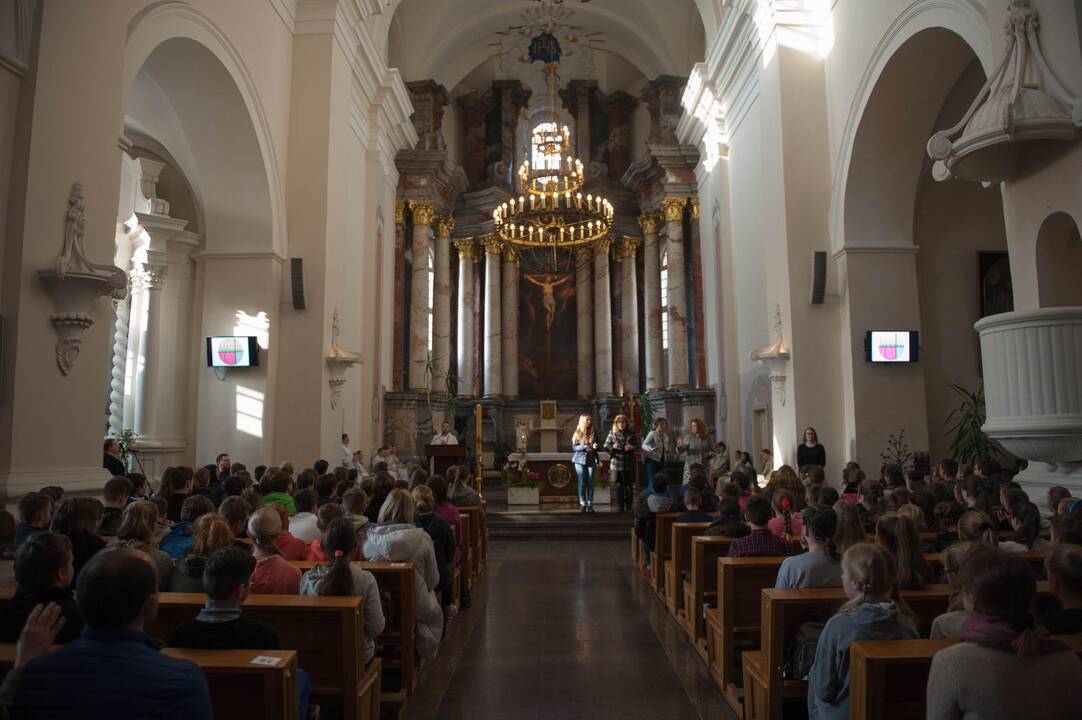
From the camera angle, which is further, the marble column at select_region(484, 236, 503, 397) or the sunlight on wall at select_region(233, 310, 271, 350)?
the marble column at select_region(484, 236, 503, 397)

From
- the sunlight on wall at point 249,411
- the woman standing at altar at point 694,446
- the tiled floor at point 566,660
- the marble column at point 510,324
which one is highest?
the marble column at point 510,324

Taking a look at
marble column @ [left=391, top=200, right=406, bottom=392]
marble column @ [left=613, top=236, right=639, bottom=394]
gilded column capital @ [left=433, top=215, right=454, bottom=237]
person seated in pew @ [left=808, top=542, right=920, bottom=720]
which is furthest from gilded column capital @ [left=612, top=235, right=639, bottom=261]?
person seated in pew @ [left=808, top=542, right=920, bottom=720]

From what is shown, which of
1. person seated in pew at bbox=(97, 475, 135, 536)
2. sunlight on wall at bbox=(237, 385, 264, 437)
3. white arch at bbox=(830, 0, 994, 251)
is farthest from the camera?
sunlight on wall at bbox=(237, 385, 264, 437)

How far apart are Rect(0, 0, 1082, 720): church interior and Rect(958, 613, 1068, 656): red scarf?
0.01 meters

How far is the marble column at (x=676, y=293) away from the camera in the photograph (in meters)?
17.3

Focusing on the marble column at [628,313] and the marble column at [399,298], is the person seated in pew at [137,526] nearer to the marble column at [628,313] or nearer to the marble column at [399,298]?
the marble column at [399,298]

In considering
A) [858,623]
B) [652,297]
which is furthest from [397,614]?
[652,297]

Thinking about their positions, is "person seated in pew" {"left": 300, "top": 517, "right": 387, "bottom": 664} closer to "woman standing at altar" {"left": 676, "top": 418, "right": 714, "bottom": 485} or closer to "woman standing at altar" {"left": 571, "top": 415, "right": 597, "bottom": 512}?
"woman standing at altar" {"left": 571, "top": 415, "right": 597, "bottom": 512}

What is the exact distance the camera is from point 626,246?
20047mm

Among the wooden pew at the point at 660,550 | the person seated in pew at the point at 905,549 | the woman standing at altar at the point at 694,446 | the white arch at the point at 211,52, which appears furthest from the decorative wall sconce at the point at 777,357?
the person seated in pew at the point at 905,549

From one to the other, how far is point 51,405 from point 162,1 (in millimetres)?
4503

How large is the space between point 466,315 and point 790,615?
1683 cm

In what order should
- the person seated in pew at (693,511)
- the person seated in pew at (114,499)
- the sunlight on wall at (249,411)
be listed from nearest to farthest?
the person seated in pew at (114,499), the person seated in pew at (693,511), the sunlight on wall at (249,411)

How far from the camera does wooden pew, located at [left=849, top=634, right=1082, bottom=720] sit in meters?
2.46
